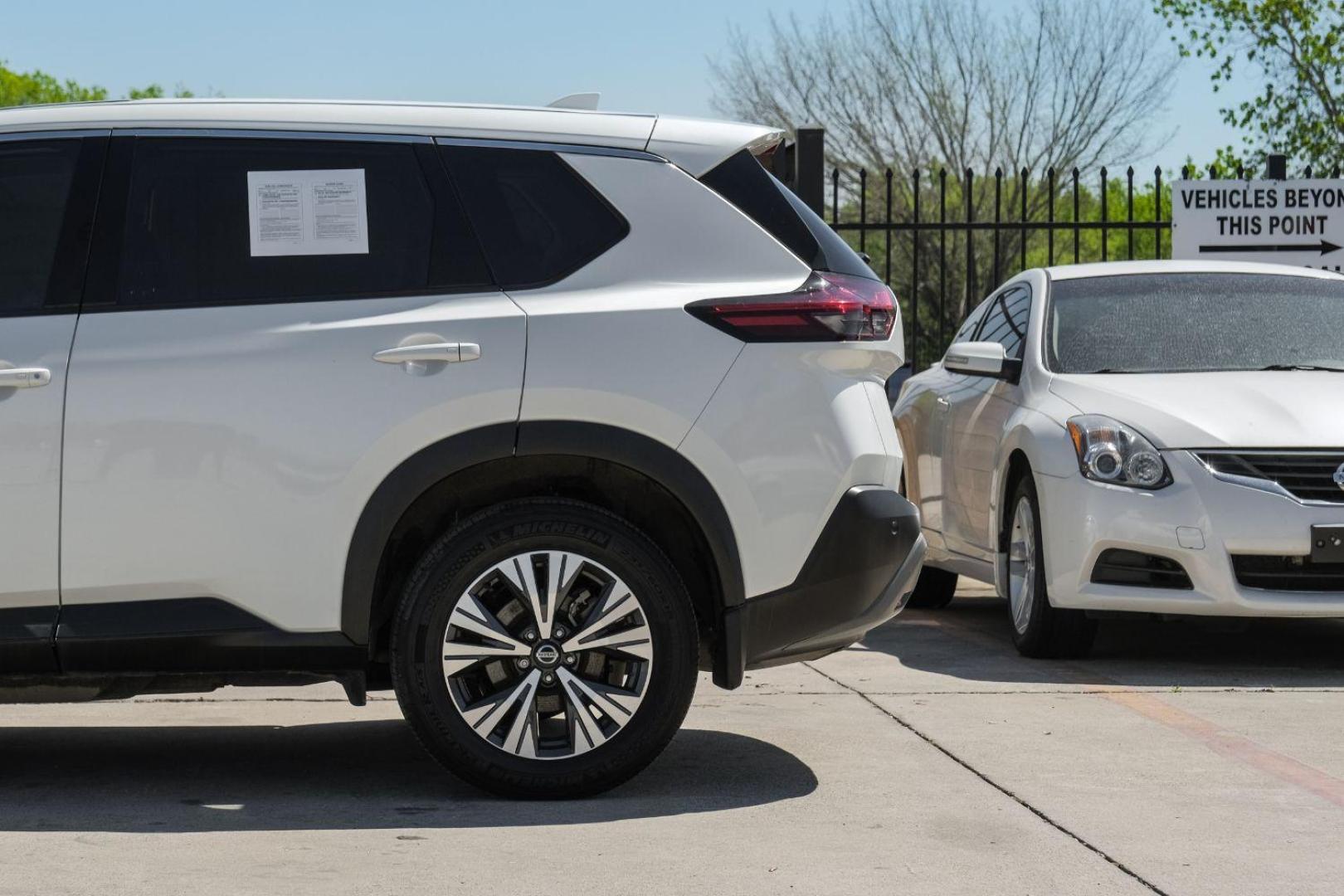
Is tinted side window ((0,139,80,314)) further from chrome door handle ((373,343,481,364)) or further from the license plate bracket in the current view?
the license plate bracket

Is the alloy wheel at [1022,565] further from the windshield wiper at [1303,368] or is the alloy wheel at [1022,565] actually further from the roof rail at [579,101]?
the roof rail at [579,101]

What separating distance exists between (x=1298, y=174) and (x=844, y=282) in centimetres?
1876

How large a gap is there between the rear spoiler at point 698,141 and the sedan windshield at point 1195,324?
3124 mm

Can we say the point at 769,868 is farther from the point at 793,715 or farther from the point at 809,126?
the point at 809,126

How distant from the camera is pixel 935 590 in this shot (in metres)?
9.52

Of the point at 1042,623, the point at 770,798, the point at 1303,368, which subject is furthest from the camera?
the point at 1303,368

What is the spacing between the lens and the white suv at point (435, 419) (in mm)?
4699

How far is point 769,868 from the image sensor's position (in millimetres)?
4152

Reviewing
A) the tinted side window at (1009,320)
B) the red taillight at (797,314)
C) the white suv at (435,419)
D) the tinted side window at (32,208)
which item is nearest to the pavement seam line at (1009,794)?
the white suv at (435,419)

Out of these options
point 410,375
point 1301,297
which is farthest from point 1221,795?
point 1301,297

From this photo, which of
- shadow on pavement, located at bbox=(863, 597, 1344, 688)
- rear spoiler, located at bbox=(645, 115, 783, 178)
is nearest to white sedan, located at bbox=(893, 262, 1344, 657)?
shadow on pavement, located at bbox=(863, 597, 1344, 688)

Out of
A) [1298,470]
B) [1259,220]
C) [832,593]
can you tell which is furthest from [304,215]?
[1259,220]

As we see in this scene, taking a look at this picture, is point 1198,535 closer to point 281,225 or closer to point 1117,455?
point 1117,455

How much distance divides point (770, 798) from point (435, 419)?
1.34 meters
